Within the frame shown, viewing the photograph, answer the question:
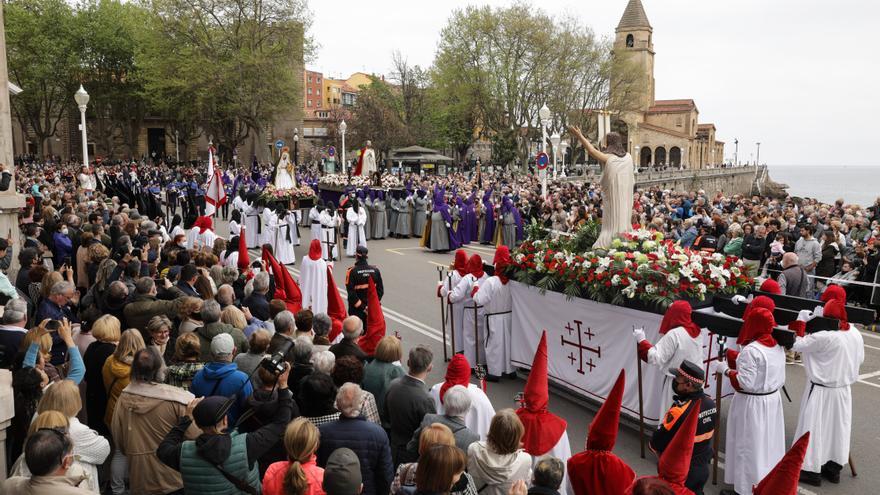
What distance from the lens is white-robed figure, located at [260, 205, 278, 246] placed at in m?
18.5

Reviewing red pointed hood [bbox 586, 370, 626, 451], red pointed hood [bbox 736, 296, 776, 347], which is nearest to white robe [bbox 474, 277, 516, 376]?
red pointed hood [bbox 736, 296, 776, 347]

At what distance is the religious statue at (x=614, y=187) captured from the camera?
8922 mm

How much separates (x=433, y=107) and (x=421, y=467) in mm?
65625

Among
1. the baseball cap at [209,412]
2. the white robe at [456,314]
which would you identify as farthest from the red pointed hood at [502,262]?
the baseball cap at [209,412]

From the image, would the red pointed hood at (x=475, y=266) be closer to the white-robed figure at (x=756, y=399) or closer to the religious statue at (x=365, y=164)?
the white-robed figure at (x=756, y=399)

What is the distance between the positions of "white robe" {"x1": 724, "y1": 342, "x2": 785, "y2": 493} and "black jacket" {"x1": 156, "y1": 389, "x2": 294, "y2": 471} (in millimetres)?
3998

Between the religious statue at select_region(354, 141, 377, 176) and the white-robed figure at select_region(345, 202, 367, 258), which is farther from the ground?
the religious statue at select_region(354, 141, 377, 176)

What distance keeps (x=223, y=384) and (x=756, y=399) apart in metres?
4.53

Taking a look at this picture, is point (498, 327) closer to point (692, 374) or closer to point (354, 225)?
point (692, 374)

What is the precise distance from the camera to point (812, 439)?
6.30 meters

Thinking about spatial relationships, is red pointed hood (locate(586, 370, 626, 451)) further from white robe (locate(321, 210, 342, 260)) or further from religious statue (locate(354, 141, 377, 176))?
religious statue (locate(354, 141, 377, 176))

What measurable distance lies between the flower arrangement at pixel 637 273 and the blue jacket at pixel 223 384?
426 centimetres

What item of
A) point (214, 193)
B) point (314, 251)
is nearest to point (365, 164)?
point (214, 193)

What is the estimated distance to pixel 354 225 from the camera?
1986cm
